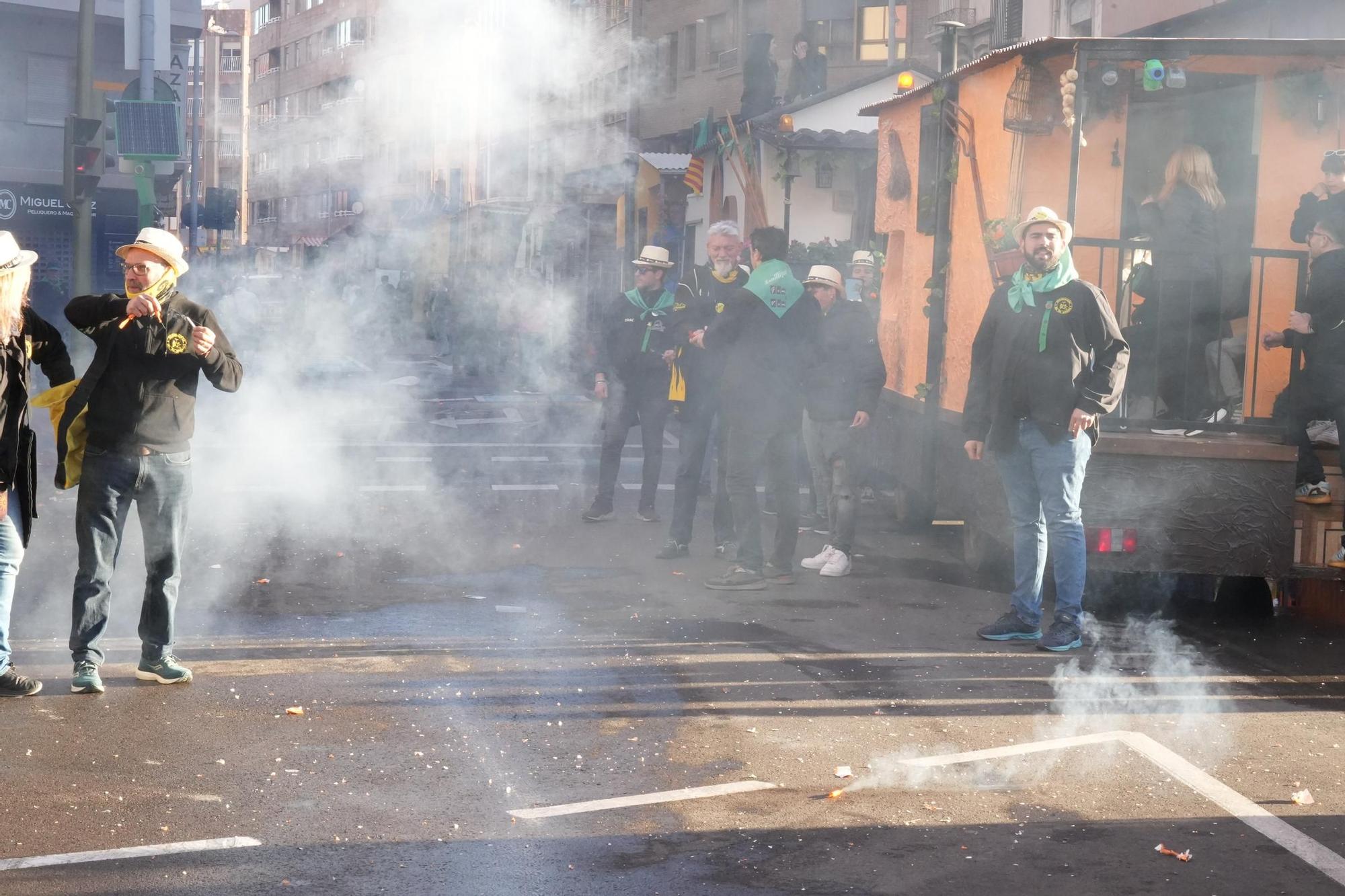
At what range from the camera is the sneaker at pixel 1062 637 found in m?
7.14

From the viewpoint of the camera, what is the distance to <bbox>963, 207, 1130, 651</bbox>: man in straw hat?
23.1 ft

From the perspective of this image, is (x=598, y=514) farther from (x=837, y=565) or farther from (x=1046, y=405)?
(x=1046, y=405)

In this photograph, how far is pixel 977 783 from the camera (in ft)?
16.8

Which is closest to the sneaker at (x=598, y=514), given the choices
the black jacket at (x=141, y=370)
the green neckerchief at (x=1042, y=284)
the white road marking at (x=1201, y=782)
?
the green neckerchief at (x=1042, y=284)

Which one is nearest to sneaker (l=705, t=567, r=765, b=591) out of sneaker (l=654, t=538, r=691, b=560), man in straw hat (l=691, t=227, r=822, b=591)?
man in straw hat (l=691, t=227, r=822, b=591)

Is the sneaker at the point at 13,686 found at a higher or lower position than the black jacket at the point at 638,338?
lower

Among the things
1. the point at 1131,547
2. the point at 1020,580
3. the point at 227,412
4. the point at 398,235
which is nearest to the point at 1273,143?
the point at 1131,547

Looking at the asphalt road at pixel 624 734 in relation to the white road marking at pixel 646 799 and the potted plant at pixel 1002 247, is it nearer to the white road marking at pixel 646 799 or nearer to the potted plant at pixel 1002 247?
the white road marking at pixel 646 799

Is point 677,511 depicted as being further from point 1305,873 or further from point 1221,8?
point 1221,8

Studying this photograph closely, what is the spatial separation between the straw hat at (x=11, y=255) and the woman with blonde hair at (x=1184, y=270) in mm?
5897

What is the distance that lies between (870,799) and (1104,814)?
730 millimetres

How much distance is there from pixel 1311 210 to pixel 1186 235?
2.44 ft

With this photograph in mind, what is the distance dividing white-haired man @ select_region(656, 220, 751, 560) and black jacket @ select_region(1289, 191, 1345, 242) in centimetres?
319

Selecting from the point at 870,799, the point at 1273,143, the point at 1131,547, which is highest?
the point at 1273,143
